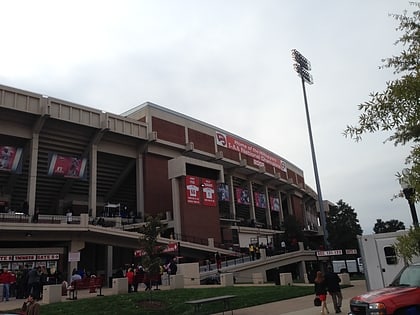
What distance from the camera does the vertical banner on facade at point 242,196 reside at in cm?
5971

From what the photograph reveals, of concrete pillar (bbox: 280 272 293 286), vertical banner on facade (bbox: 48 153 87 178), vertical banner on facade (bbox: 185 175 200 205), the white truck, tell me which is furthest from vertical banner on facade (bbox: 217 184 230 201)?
the white truck

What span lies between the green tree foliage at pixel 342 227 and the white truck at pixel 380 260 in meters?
33.3

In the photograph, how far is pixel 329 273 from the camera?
46.6ft

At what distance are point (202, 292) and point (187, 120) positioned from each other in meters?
35.3

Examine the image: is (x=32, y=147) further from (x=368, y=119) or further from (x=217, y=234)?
(x=368, y=119)

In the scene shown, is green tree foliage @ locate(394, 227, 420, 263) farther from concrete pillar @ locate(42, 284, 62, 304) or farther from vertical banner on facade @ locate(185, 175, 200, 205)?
vertical banner on facade @ locate(185, 175, 200, 205)

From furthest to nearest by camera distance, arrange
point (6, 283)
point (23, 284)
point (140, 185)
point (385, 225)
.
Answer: point (385, 225) → point (140, 185) → point (23, 284) → point (6, 283)

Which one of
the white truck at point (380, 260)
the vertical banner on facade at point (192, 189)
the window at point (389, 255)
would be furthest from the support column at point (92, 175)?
the window at point (389, 255)

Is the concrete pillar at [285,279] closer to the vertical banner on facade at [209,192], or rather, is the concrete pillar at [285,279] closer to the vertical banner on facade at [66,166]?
the vertical banner on facade at [209,192]

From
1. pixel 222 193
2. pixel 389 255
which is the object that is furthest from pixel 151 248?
pixel 222 193

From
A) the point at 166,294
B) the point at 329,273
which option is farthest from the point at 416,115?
the point at 166,294

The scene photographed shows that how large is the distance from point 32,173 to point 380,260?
32900 mm

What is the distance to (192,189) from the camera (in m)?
44.0

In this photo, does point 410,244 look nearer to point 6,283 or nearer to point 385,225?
point 6,283
